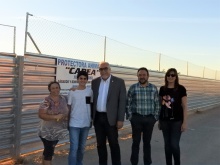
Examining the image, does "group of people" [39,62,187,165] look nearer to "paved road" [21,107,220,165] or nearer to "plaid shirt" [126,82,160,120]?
"plaid shirt" [126,82,160,120]

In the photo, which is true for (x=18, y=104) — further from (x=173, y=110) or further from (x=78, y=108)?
(x=173, y=110)

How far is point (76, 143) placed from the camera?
17.4 ft

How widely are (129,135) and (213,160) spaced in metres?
3.15

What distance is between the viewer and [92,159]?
22.5 feet

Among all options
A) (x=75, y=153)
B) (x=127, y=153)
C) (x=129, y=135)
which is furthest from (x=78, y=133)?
(x=129, y=135)

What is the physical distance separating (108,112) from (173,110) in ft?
3.73

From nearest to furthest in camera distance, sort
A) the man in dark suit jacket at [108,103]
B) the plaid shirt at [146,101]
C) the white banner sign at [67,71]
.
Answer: the man in dark suit jacket at [108,103] < the plaid shirt at [146,101] < the white banner sign at [67,71]

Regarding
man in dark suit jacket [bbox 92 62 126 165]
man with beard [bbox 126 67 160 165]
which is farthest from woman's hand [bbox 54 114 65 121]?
man with beard [bbox 126 67 160 165]

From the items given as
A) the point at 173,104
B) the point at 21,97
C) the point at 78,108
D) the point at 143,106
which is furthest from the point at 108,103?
the point at 21,97

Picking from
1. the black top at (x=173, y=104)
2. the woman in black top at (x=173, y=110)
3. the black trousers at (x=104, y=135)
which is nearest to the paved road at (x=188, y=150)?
the black trousers at (x=104, y=135)

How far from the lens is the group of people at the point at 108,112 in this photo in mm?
4973

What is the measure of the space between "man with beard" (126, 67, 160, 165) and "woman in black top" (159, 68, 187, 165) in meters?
0.17

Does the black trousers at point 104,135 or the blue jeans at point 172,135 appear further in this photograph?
the blue jeans at point 172,135

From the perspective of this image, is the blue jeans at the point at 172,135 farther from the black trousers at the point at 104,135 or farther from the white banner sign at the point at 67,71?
the white banner sign at the point at 67,71
